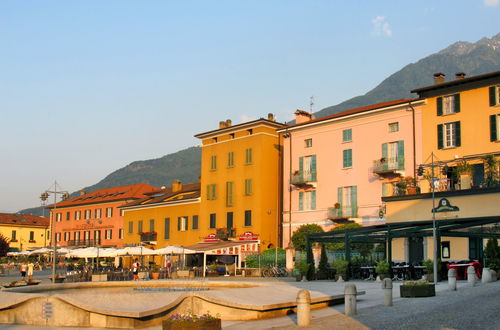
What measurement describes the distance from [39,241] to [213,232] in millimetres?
56848

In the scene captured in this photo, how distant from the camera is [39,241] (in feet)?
334

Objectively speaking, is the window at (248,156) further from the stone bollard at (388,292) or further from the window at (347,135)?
the stone bollard at (388,292)

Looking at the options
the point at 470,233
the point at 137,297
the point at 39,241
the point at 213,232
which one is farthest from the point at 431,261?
the point at 39,241

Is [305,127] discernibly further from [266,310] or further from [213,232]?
[266,310]

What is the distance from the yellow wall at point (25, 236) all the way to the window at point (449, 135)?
249 ft

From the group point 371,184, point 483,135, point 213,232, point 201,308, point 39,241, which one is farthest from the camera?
point 39,241

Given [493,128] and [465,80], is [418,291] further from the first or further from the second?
[465,80]

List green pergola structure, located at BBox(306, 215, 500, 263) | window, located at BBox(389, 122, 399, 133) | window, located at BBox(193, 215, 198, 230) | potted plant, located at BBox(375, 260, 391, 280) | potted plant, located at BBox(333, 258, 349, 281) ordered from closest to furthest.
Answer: green pergola structure, located at BBox(306, 215, 500, 263)
potted plant, located at BBox(375, 260, 391, 280)
potted plant, located at BBox(333, 258, 349, 281)
window, located at BBox(389, 122, 399, 133)
window, located at BBox(193, 215, 198, 230)

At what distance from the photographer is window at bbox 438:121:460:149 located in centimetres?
3959

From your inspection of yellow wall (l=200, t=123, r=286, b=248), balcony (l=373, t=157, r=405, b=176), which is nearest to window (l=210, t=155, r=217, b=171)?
yellow wall (l=200, t=123, r=286, b=248)

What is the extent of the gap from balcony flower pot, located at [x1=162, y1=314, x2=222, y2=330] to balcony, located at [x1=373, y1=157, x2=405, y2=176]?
30.7 m

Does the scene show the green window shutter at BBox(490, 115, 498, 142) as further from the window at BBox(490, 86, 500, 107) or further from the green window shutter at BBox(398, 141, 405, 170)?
the green window shutter at BBox(398, 141, 405, 170)

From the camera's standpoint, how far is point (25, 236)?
330ft

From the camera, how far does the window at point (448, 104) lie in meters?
39.9
